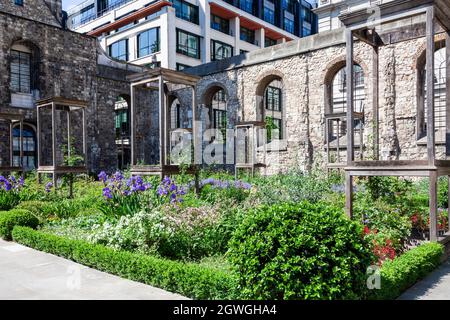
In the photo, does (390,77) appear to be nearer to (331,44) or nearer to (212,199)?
(331,44)

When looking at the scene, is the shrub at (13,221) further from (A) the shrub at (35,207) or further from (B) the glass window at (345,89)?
(B) the glass window at (345,89)

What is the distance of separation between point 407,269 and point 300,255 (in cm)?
157

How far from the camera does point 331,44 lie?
50.9 feet

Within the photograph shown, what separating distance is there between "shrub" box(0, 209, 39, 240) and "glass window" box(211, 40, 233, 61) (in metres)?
28.1

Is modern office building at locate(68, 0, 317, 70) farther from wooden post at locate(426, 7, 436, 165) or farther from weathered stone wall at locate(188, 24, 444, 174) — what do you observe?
wooden post at locate(426, 7, 436, 165)

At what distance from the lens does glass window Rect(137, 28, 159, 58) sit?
98.8 ft

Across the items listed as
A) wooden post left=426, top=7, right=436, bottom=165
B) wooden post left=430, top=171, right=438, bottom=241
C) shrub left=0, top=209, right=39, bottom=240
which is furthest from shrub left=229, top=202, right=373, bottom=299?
shrub left=0, top=209, right=39, bottom=240

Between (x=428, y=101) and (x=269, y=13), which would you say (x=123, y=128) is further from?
(x=428, y=101)

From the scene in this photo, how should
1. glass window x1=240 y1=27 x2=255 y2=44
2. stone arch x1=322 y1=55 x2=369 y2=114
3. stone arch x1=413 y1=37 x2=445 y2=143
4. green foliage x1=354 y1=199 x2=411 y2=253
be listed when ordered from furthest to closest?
glass window x1=240 y1=27 x2=255 y2=44 → stone arch x1=322 y1=55 x2=369 y2=114 → stone arch x1=413 y1=37 x2=445 y2=143 → green foliage x1=354 y1=199 x2=411 y2=253

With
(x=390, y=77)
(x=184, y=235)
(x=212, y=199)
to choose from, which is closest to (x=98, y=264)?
(x=184, y=235)

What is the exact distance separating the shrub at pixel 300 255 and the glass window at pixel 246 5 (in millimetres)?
35649

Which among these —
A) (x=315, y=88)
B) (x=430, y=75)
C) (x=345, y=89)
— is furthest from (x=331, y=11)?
(x=430, y=75)
